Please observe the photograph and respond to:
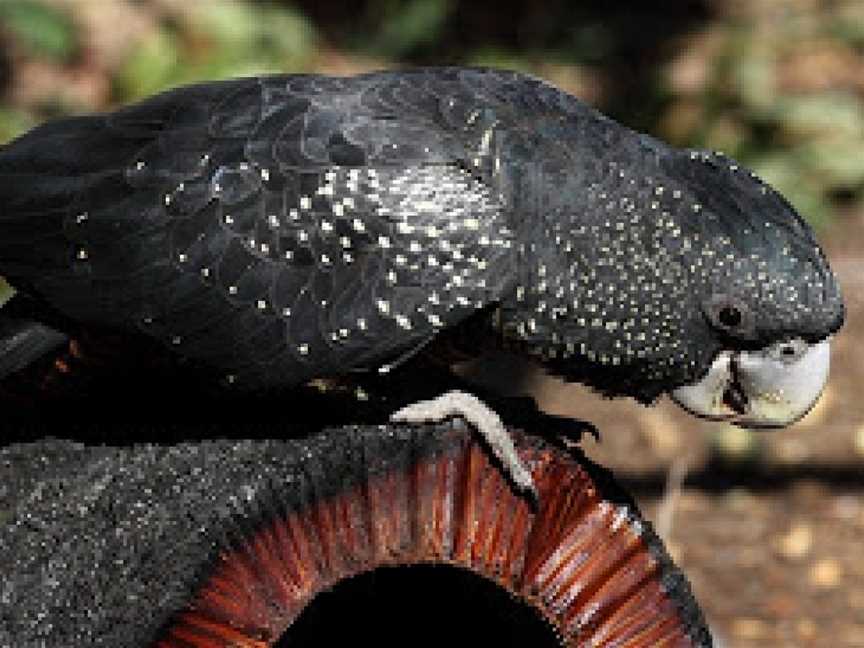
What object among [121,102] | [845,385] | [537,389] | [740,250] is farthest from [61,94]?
[740,250]

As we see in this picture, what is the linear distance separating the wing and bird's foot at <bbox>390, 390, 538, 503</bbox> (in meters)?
0.16

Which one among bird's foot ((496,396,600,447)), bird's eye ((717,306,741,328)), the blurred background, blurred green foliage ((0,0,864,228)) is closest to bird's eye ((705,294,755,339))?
bird's eye ((717,306,741,328))

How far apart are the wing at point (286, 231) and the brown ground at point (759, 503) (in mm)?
1704

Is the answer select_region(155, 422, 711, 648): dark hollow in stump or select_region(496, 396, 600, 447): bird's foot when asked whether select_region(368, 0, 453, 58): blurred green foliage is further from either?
select_region(155, 422, 711, 648): dark hollow in stump

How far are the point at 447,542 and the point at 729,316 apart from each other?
2.28 feet

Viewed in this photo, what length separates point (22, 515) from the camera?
318 centimetres

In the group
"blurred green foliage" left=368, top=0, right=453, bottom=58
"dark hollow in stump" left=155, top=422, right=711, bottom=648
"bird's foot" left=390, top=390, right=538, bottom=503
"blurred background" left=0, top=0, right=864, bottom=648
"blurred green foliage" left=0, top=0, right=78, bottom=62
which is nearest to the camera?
"dark hollow in stump" left=155, top=422, right=711, bottom=648

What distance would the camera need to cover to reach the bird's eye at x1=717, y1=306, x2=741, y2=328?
10.7 ft

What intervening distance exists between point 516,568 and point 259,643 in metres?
0.45

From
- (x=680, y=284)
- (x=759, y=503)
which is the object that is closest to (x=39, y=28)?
(x=759, y=503)

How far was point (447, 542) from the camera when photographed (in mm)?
3000

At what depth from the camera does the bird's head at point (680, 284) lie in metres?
3.23

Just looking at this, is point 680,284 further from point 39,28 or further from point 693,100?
point 39,28

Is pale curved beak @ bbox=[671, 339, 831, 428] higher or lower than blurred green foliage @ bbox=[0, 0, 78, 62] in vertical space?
higher
